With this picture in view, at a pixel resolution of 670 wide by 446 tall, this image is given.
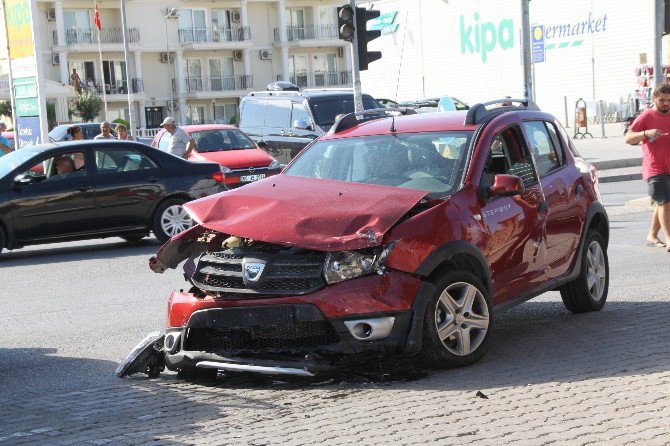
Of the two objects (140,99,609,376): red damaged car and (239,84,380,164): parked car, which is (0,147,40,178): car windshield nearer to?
(140,99,609,376): red damaged car

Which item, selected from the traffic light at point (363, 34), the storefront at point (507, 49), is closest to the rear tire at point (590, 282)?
the traffic light at point (363, 34)

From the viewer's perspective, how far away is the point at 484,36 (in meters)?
55.2

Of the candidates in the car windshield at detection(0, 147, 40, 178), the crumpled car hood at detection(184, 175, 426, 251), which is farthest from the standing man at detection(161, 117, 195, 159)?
the crumpled car hood at detection(184, 175, 426, 251)

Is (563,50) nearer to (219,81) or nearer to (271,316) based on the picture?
(219,81)

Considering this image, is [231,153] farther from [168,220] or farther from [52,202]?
[52,202]

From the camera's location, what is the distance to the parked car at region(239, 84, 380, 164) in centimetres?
2548

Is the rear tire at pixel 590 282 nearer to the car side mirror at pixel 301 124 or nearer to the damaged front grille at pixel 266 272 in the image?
the damaged front grille at pixel 266 272

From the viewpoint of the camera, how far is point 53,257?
16000 mm

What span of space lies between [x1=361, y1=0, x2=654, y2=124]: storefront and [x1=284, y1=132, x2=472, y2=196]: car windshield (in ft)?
123

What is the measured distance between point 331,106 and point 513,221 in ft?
59.3

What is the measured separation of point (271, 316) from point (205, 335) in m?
0.57

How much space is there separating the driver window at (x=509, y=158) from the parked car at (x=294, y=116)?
53.0 feet

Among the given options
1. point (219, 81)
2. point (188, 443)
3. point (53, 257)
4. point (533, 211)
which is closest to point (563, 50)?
point (219, 81)

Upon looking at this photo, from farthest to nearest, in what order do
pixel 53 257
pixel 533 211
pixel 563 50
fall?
pixel 563 50, pixel 53 257, pixel 533 211
